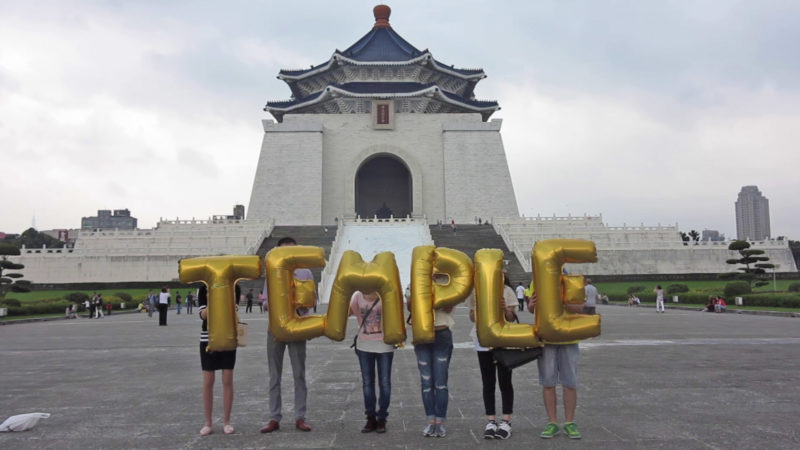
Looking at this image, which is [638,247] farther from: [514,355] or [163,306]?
[514,355]

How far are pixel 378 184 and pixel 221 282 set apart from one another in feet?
138

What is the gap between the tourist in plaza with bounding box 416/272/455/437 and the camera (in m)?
4.75

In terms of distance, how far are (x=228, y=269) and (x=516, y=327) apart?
239 centimetres

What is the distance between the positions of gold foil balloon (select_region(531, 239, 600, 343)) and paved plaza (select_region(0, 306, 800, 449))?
792mm

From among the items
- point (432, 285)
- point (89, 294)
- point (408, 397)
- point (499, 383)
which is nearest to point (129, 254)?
point (89, 294)

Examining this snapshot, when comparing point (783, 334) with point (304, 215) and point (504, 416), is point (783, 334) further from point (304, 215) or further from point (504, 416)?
point (304, 215)

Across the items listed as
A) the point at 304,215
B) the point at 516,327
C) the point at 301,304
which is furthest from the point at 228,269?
the point at 304,215

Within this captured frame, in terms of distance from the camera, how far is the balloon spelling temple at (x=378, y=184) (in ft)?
102

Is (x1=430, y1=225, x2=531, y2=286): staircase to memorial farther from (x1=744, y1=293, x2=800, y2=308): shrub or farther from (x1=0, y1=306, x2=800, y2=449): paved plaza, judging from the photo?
(x1=0, y1=306, x2=800, y2=449): paved plaza

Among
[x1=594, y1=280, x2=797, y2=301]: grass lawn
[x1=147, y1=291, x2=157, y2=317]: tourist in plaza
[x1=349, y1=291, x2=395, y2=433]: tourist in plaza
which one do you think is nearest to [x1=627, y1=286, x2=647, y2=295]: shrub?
[x1=594, y1=280, x2=797, y2=301]: grass lawn

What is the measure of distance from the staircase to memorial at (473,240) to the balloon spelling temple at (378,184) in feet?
0.64

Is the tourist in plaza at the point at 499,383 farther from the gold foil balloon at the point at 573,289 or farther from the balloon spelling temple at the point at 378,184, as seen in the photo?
the balloon spelling temple at the point at 378,184

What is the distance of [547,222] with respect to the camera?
3378 centimetres

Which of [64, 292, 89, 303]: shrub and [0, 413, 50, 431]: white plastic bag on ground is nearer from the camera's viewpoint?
[0, 413, 50, 431]: white plastic bag on ground
